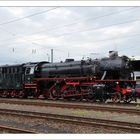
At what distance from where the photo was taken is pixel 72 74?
25.7 metres

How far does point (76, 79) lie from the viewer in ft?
81.5

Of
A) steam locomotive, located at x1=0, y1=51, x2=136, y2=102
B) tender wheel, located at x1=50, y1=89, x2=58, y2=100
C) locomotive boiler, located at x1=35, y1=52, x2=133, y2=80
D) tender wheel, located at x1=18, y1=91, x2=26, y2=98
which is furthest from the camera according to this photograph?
tender wheel, located at x1=18, y1=91, x2=26, y2=98

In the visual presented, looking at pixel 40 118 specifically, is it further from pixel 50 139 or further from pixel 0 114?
pixel 50 139

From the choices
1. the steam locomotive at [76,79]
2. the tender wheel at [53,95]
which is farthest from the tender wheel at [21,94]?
the tender wheel at [53,95]

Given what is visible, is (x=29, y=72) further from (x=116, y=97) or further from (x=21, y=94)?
(x=116, y=97)

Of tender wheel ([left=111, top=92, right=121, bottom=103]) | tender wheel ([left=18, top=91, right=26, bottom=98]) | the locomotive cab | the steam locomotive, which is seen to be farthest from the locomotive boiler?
tender wheel ([left=18, top=91, right=26, bottom=98])

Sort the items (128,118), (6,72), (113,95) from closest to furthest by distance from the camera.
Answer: (128,118)
(113,95)
(6,72)

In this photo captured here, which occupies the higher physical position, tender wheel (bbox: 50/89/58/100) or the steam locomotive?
the steam locomotive

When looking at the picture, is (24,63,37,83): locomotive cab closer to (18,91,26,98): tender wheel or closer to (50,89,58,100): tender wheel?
(18,91,26,98): tender wheel

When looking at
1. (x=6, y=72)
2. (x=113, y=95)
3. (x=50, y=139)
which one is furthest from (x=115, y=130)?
(x=6, y=72)

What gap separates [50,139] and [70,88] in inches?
635

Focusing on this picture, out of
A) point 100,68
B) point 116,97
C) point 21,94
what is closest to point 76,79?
point 100,68

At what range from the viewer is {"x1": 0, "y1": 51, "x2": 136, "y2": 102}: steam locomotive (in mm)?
22859

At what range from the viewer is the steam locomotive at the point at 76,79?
75.0ft
